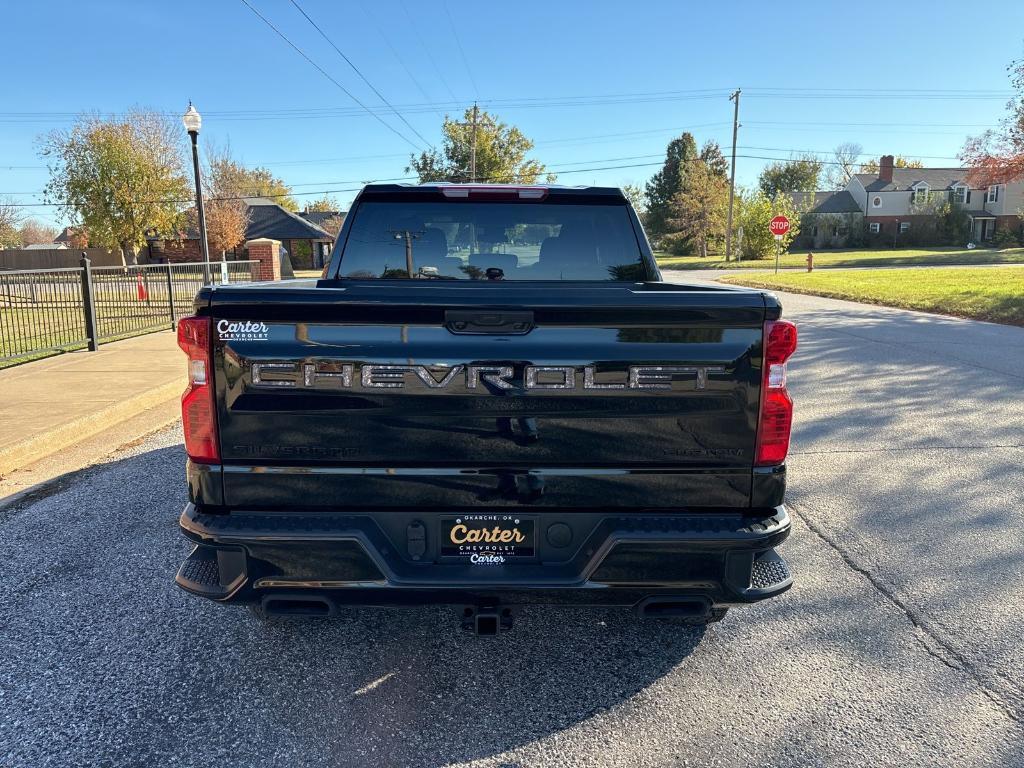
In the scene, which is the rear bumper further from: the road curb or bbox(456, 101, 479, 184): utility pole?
bbox(456, 101, 479, 184): utility pole

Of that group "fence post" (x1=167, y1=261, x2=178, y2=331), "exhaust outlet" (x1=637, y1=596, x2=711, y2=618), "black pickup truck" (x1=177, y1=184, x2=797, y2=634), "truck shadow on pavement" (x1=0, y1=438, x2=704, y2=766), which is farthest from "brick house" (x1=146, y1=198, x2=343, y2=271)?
"exhaust outlet" (x1=637, y1=596, x2=711, y2=618)

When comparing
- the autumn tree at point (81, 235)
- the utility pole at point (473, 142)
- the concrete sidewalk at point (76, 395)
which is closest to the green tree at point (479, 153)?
the utility pole at point (473, 142)

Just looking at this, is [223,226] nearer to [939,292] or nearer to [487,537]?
[939,292]

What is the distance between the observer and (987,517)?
480cm

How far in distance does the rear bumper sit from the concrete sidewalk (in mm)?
4482

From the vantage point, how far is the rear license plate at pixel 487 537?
258 centimetres

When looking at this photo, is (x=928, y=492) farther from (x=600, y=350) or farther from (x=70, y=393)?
(x=70, y=393)

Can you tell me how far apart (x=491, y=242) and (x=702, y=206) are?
6815 centimetres

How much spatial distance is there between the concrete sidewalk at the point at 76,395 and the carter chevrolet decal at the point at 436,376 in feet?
15.5

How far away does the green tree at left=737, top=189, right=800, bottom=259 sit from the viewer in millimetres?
56094

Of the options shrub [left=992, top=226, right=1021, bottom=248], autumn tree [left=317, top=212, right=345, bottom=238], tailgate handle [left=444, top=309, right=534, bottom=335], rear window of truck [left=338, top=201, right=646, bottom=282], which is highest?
autumn tree [left=317, top=212, right=345, bottom=238]

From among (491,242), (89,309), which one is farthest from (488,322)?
(89,309)

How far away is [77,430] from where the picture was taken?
6789 millimetres

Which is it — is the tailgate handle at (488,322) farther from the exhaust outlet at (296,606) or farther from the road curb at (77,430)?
the road curb at (77,430)
